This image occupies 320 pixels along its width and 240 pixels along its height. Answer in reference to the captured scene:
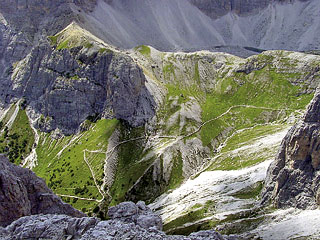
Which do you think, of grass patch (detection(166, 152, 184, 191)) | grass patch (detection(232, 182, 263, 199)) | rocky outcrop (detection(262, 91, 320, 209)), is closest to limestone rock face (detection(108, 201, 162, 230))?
rocky outcrop (detection(262, 91, 320, 209))

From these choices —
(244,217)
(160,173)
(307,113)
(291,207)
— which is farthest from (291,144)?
(160,173)

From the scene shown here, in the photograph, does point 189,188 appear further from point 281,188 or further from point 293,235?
point 293,235

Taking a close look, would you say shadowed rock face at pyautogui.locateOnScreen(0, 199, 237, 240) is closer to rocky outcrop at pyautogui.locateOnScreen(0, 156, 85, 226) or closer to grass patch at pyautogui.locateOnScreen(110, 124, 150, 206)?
rocky outcrop at pyautogui.locateOnScreen(0, 156, 85, 226)

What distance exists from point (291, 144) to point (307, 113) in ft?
41.4

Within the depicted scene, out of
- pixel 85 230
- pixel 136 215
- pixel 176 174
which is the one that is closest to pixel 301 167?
pixel 136 215

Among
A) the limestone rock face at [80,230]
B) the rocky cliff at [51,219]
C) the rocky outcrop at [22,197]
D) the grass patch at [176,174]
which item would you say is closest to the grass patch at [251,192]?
the grass patch at [176,174]

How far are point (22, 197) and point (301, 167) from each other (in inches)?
3639

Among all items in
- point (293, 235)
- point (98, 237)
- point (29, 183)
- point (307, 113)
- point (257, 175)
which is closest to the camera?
point (98, 237)

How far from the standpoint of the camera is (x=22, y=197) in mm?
73250

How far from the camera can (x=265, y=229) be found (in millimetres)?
111125

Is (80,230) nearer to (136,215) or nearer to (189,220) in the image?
(136,215)

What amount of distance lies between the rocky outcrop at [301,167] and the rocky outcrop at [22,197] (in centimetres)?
7507

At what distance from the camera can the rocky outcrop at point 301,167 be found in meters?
113

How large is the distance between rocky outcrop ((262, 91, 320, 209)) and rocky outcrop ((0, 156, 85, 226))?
7507 centimetres
